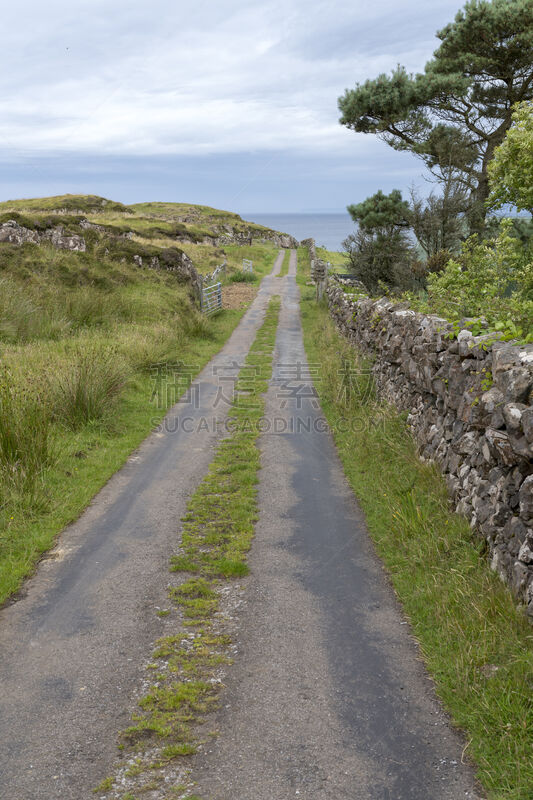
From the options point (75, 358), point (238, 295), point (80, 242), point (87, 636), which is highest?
point (80, 242)

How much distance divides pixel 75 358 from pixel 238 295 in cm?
2246

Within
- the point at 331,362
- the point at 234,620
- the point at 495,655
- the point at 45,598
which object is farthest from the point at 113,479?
the point at 331,362

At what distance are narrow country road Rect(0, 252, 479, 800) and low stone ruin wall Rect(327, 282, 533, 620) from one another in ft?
4.10

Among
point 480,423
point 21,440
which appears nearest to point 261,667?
point 480,423

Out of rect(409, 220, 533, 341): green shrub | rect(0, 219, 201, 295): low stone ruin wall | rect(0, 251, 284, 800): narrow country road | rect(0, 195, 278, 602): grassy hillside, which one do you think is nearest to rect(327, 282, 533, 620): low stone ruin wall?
rect(409, 220, 533, 341): green shrub

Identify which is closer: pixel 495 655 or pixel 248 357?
pixel 495 655

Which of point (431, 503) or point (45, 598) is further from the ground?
point (431, 503)

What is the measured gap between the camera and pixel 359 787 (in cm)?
357

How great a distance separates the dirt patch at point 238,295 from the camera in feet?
100

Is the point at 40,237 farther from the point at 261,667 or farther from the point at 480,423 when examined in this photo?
the point at 261,667

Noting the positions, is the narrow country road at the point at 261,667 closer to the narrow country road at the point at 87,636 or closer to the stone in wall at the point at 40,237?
the narrow country road at the point at 87,636

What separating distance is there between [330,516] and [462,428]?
2.15m

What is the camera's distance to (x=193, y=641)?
5055 mm

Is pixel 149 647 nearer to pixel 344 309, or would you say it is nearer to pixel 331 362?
pixel 331 362
